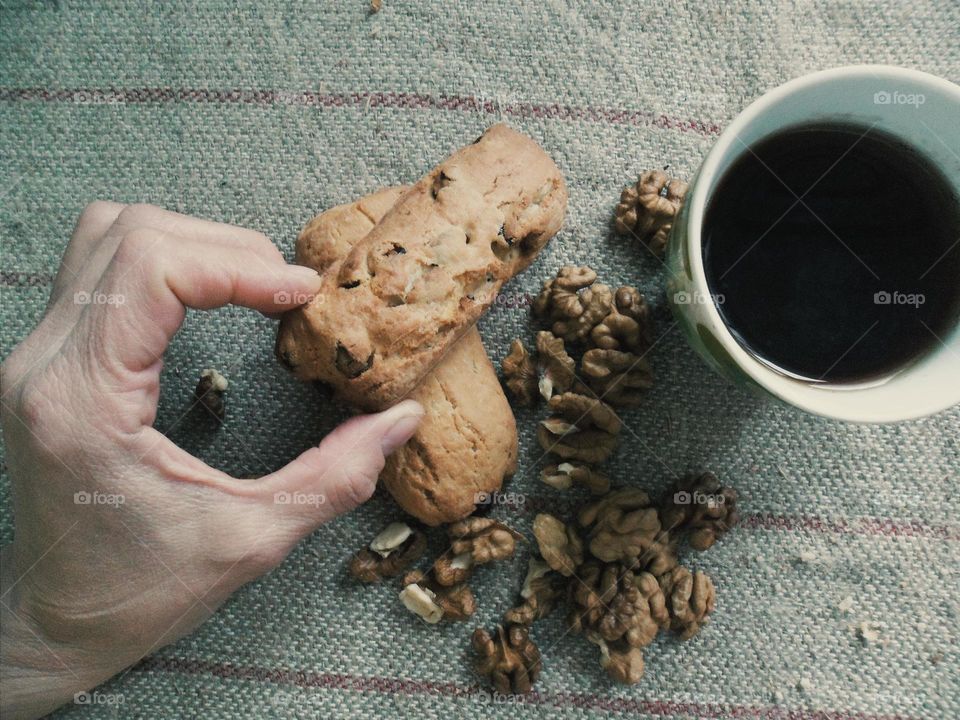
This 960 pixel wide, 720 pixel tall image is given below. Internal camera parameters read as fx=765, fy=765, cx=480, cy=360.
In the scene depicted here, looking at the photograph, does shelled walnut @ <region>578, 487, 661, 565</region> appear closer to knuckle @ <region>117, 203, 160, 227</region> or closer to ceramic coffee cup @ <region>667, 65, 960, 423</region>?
ceramic coffee cup @ <region>667, 65, 960, 423</region>

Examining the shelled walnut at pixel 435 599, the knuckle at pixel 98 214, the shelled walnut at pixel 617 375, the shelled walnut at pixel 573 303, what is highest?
the knuckle at pixel 98 214

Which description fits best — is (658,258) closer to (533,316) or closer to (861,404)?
(533,316)

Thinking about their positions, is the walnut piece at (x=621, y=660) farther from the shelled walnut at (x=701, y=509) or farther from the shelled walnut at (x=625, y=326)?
the shelled walnut at (x=625, y=326)

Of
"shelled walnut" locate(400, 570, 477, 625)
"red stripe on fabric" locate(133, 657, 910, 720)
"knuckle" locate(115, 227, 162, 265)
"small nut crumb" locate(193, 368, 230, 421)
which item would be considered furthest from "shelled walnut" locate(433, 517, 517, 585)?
"knuckle" locate(115, 227, 162, 265)

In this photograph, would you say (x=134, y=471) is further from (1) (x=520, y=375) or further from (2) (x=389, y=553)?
(1) (x=520, y=375)

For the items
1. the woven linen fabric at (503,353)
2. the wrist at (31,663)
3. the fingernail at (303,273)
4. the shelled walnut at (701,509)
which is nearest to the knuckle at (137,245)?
the fingernail at (303,273)


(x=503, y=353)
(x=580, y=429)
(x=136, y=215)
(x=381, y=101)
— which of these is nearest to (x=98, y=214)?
(x=136, y=215)

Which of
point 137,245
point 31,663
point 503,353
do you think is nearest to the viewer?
point 137,245
